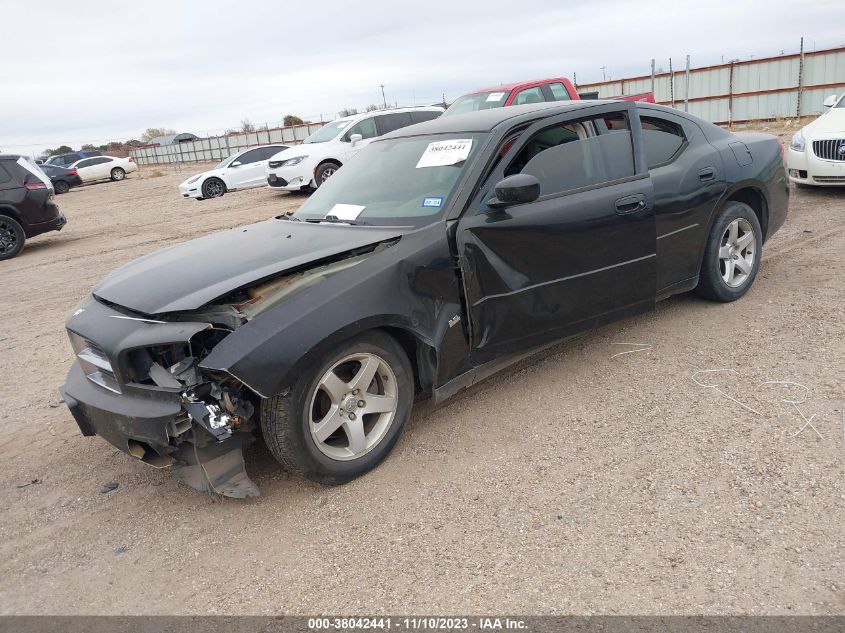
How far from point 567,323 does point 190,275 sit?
2162 mm

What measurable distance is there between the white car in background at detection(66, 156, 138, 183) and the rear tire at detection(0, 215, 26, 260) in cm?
2346

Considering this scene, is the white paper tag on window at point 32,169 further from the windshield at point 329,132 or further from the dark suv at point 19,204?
the windshield at point 329,132

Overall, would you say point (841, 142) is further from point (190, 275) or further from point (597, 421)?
point (190, 275)

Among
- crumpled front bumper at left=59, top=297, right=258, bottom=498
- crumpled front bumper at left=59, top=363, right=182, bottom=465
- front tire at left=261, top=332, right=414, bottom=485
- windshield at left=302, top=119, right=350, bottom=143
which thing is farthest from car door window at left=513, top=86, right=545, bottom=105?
crumpled front bumper at left=59, top=363, right=182, bottom=465

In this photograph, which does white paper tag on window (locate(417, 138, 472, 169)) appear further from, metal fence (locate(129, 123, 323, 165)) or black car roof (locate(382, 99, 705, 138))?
metal fence (locate(129, 123, 323, 165))

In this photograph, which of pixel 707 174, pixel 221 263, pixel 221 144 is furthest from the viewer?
pixel 221 144

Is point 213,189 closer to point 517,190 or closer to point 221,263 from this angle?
point 221,263

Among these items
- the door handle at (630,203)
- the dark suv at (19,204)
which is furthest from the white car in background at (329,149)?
the door handle at (630,203)

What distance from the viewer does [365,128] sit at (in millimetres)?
15164

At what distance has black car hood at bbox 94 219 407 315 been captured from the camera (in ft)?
10.2

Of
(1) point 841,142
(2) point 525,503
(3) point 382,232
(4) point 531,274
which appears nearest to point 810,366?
(4) point 531,274

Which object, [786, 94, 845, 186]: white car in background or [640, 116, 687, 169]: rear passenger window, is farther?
[786, 94, 845, 186]: white car in background

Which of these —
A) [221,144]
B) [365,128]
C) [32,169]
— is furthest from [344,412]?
[221,144]

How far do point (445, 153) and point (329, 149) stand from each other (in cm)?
1128
